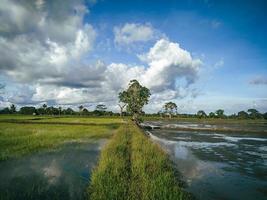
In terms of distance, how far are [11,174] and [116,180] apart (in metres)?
4.96

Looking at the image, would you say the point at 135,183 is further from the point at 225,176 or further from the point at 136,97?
the point at 136,97

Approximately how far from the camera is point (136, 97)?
7238 cm

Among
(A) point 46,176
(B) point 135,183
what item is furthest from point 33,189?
(B) point 135,183

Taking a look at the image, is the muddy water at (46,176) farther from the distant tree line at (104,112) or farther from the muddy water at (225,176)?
the distant tree line at (104,112)

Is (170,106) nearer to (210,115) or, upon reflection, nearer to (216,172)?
(210,115)

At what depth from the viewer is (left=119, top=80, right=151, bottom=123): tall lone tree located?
72.4m

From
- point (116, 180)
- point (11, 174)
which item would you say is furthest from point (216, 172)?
point (11, 174)

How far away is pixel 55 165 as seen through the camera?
39.7 ft

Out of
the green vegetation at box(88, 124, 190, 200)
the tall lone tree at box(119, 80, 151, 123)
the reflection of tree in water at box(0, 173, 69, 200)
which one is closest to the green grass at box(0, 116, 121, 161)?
the reflection of tree in water at box(0, 173, 69, 200)

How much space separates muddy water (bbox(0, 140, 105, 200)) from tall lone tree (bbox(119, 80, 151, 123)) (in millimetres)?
57872

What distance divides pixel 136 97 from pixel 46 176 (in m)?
62.7

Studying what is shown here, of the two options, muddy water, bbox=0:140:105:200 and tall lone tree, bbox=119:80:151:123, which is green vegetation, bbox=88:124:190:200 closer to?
muddy water, bbox=0:140:105:200

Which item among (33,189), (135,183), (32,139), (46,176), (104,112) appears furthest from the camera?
(104,112)

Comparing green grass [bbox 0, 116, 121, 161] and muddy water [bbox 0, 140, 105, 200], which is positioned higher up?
green grass [bbox 0, 116, 121, 161]
